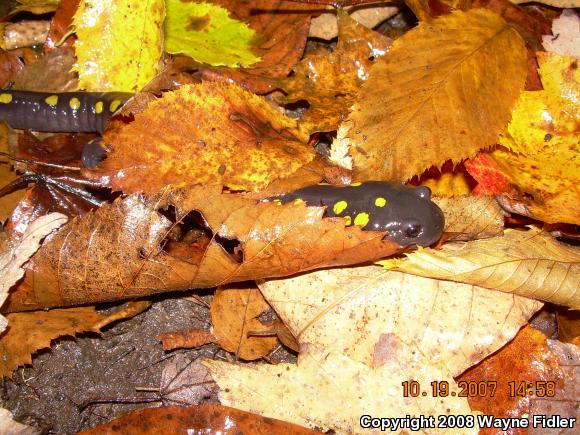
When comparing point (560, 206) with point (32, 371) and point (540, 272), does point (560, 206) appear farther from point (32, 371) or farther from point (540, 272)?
point (32, 371)

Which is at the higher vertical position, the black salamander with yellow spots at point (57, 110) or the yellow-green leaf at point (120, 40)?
the yellow-green leaf at point (120, 40)

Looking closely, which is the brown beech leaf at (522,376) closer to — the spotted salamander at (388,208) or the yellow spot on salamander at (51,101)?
the spotted salamander at (388,208)

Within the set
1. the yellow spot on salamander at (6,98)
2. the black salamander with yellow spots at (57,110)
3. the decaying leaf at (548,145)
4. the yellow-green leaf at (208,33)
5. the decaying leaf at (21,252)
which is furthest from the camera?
the yellow spot on salamander at (6,98)

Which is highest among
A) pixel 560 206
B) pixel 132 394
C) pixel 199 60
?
pixel 199 60

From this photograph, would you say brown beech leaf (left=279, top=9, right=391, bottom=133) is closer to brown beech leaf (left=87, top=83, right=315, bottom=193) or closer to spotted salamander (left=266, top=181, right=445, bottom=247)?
brown beech leaf (left=87, top=83, right=315, bottom=193)

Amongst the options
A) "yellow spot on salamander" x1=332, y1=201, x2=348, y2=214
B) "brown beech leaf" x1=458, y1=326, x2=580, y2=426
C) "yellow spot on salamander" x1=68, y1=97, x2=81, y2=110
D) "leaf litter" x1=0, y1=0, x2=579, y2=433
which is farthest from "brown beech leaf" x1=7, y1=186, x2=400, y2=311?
"yellow spot on salamander" x1=68, y1=97, x2=81, y2=110

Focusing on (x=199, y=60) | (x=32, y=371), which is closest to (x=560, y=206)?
(x=199, y=60)

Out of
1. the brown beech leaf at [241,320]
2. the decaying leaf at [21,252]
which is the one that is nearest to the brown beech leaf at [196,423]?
the brown beech leaf at [241,320]
